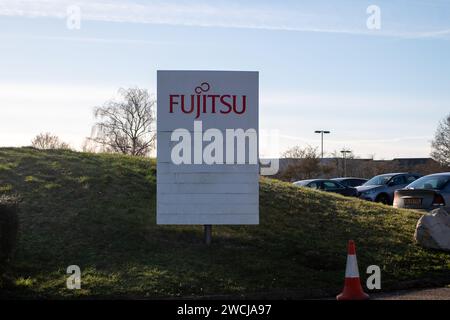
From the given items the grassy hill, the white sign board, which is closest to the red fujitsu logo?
the white sign board

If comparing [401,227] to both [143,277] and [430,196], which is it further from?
[143,277]

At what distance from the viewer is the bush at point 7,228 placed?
9.25 metres

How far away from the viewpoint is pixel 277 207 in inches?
568

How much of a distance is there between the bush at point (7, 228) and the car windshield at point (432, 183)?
10.8 metres

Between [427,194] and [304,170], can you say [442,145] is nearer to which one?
[304,170]

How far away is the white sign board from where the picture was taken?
37.2ft

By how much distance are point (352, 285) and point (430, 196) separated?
7663 mm

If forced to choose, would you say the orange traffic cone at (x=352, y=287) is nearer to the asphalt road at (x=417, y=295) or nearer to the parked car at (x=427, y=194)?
the asphalt road at (x=417, y=295)

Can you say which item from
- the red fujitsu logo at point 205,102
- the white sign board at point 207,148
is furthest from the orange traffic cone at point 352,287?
the red fujitsu logo at point 205,102

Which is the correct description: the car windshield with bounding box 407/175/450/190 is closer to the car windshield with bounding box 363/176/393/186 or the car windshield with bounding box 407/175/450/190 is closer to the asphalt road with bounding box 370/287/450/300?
the asphalt road with bounding box 370/287/450/300

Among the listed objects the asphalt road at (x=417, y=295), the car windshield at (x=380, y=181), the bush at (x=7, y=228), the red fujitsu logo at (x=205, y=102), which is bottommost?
the asphalt road at (x=417, y=295)

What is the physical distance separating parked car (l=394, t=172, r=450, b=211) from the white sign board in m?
5.86

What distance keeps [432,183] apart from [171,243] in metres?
8.25

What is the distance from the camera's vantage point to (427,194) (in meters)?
15.5
